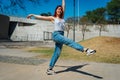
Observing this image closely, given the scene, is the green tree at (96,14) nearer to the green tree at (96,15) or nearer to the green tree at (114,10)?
the green tree at (96,15)

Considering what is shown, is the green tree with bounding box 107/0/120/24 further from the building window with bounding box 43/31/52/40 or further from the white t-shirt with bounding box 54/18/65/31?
the white t-shirt with bounding box 54/18/65/31

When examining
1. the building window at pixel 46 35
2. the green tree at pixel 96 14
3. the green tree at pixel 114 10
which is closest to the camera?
the building window at pixel 46 35

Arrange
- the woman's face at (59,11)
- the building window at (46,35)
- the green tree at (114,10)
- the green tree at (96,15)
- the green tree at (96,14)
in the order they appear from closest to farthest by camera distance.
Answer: the woman's face at (59,11) → the building window at (46,35) → the green tree at (114,10) → the green tree at (96,15) → the green tree at (96,14)

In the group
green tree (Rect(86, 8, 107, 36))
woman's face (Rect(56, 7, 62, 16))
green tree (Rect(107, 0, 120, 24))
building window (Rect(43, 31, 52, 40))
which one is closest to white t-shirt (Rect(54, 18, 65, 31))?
woman's face (Rect(56, 7, 62, 16))

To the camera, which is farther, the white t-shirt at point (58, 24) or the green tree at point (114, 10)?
the green tree at point (114, 10)

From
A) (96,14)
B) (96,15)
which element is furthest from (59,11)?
(96,14)

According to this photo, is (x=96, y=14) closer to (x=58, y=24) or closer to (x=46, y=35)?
(x=46, y=35)

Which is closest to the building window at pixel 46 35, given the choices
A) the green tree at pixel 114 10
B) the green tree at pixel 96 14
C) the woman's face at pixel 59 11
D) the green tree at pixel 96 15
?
the green tree at pixel 114 10

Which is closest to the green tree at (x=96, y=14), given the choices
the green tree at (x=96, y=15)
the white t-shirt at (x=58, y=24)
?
the green tree at (x=96, y=15)

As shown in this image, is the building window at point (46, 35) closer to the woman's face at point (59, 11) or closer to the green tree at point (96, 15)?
the green tree at point (96, 15)

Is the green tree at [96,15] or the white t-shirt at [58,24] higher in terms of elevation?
the green tree at [96,15]

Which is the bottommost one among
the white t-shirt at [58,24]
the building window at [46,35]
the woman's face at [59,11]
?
the building window at [46,35]

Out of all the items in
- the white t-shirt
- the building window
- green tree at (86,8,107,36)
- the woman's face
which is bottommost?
the building window

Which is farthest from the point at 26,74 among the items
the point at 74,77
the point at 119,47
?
the point at 119,47
